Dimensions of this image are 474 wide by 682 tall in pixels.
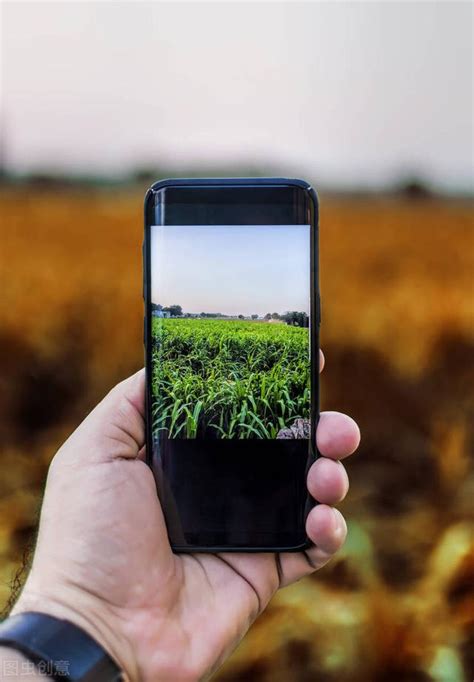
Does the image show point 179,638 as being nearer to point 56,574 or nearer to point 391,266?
point 56,574

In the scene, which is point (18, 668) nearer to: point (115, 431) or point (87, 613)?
point (87, 613)

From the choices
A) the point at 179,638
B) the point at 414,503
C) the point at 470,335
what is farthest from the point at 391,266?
the point at 179,638

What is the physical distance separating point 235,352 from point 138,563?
0.53 ft

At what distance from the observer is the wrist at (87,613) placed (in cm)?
46

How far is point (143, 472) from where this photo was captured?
51cm

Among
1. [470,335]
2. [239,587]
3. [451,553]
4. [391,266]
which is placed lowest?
[451,553]

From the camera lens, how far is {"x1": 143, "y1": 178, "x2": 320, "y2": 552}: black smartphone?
1.64 feet

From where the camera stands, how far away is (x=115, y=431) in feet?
1.72

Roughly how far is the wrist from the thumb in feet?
0.31

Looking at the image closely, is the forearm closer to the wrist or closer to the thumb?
the wrist

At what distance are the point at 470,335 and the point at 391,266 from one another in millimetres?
160

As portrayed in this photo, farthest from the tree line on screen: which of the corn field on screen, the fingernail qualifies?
the fingernail

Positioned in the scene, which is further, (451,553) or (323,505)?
(451,553)

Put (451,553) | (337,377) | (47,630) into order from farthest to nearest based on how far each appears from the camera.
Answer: (337,377) → (451,553) → (47,630)
